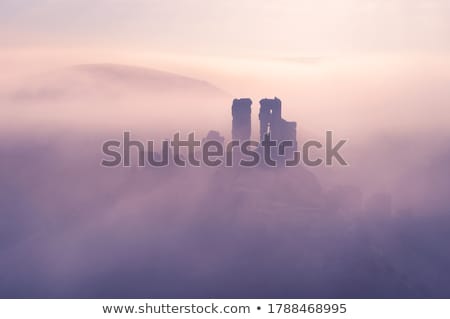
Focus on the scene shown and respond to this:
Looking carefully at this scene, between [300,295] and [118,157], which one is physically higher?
[118,157]
